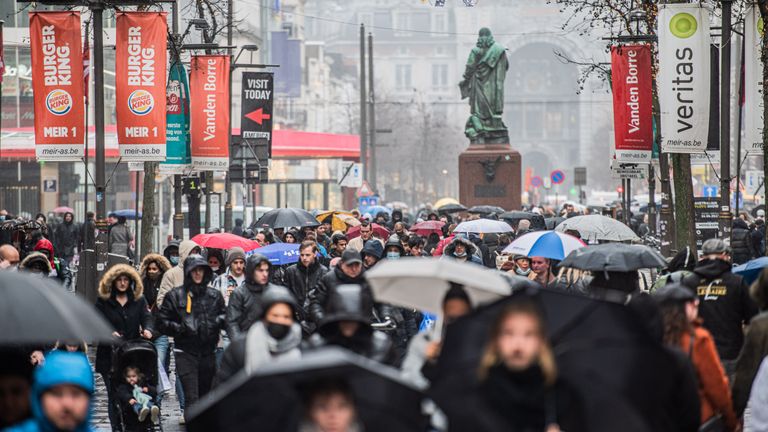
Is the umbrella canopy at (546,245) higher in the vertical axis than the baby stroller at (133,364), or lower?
higher

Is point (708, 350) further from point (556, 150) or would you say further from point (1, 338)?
point (556, 150)

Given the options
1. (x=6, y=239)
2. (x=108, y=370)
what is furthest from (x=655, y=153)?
(x=108, y=370)

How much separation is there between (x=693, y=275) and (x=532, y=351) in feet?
16.4

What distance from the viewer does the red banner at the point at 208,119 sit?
27.3m

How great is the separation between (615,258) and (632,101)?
1386 centimetres

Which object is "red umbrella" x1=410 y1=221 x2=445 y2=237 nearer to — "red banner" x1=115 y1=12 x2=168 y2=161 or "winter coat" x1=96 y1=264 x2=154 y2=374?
"red banner" x1=115 y1=12 x2=168 y2=161

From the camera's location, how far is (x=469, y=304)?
771 cm

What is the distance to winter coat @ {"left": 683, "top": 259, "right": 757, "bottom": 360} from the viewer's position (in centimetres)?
1041

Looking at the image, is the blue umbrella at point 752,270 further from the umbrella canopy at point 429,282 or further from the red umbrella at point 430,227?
the red umbrella at point 430,227

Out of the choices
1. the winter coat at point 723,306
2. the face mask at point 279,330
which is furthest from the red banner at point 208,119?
the face mask at point 279,330

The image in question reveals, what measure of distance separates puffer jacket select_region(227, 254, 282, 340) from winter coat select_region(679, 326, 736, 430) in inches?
185

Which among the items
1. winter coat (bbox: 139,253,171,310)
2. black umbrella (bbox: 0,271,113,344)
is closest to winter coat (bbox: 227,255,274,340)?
winter coat (bbox: 139,253,171,310)

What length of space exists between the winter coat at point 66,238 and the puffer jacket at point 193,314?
818 inches

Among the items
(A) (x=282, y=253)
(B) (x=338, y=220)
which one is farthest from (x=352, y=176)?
(A) (x=282, y=253)
